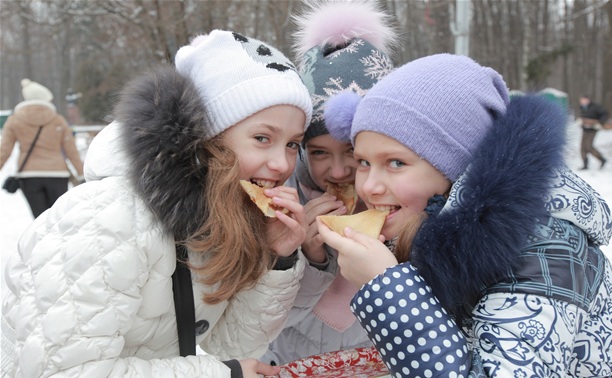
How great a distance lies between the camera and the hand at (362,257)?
1.60 metres

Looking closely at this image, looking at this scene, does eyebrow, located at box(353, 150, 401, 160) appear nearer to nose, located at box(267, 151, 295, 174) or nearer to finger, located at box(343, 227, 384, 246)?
finger, located at box(343, 227, 384, 246)

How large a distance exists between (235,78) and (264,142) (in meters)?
0.25

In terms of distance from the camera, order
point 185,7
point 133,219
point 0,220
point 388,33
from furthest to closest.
Result: point 185,7
point 0,220
point 388,33
point 133,219

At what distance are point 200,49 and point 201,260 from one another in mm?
790

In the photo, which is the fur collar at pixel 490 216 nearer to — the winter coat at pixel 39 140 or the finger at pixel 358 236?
the finger at pixel 358 236

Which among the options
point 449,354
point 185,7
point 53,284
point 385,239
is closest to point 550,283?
point 449,354

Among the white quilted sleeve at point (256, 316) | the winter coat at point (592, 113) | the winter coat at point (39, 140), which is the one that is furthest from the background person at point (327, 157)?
the winter coat at point (592, 113)

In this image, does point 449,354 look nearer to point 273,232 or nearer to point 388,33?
point 273,232

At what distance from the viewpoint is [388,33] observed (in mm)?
2607

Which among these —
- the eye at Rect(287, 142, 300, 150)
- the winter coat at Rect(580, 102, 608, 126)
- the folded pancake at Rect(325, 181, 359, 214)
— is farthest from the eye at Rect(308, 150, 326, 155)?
the winter coat at Rect(580, 102, 608, 126)

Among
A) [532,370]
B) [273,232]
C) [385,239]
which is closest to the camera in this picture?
[532,370]

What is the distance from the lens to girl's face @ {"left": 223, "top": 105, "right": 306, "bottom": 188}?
1.93m

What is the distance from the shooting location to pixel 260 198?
1875 millimetres

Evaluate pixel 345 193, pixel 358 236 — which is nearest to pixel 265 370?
pixel 358 236
